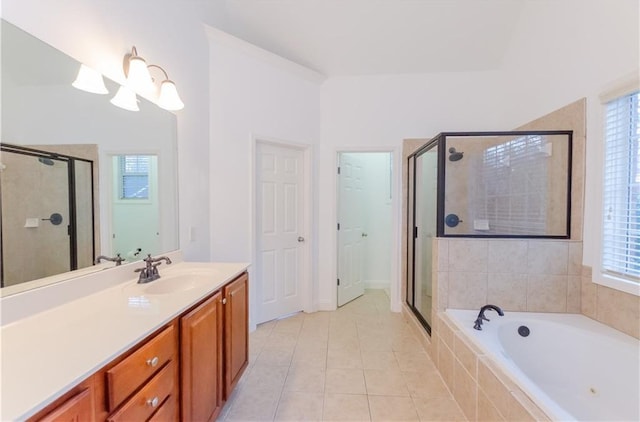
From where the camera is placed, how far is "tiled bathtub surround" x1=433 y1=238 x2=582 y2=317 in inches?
80.7

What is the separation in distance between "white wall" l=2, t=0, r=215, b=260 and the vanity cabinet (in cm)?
92

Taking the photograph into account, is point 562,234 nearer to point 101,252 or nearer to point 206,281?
point 206,281

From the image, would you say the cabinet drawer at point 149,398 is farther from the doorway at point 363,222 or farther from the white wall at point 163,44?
the doorway at point 363,222

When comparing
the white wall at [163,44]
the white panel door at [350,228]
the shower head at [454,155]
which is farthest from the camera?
the white panel door at [350,228]

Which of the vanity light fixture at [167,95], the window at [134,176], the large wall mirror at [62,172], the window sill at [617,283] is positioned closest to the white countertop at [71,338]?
the large wall mirror at [62,172]

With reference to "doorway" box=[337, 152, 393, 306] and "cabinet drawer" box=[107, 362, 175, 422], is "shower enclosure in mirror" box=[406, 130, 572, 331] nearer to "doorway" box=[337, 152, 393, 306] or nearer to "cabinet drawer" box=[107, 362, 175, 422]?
"doorway" box=[337, 152, 393, 306]

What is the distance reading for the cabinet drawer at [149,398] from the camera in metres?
0.87

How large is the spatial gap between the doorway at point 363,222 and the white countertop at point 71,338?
229 cm

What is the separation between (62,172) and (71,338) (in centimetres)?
77

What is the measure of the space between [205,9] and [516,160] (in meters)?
3.08

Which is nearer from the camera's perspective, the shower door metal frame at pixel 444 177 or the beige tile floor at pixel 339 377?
the beige tile floor at pixel 339 377

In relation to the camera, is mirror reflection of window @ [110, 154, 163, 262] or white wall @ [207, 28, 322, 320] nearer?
mirror reflection of window @ [110, 154, 163, 262]

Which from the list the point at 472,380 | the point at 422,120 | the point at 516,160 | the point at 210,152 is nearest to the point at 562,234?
the point at 516,160

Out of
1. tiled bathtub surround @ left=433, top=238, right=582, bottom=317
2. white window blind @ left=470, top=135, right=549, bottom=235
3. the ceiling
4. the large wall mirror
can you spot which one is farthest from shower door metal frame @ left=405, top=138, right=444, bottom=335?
the large wall mirror
